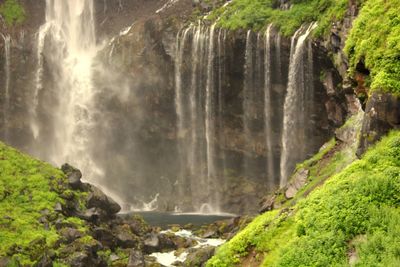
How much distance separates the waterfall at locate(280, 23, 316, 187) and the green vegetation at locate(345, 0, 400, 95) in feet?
68.7

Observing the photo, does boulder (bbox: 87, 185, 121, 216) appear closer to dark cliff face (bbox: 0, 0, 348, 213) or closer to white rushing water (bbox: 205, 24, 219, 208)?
dark cliff face (bbox: 0, 0, 348, 213)

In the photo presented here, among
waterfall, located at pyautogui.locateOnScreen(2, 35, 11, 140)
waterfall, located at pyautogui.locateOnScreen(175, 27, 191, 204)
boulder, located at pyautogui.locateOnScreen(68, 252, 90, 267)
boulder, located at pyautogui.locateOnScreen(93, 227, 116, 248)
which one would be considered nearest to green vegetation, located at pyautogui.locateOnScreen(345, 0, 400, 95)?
boulder, located at pyautogui.locateOnScreen(68, 252, 90, 267)

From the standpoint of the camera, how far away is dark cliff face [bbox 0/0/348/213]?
43.7 meters

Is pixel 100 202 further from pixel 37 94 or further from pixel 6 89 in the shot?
pixel 6 89

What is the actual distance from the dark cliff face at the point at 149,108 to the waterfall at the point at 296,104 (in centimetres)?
154

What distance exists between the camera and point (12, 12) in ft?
174

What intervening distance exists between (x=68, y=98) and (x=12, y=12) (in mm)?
10434

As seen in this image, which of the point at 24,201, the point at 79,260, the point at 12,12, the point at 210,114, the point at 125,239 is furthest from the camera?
the point at 12,12

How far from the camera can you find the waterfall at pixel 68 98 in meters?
50.1

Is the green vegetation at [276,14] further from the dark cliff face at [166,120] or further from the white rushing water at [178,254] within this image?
the white rushing water at [178,254]

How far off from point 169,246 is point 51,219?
6071 millimetres

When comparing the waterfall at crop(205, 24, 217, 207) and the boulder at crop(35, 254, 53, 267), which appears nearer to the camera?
the boulder at crop(35, 254, 53, 267)

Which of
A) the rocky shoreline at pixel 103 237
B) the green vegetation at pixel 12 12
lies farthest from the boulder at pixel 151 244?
the green vegetation at pixel 12 12

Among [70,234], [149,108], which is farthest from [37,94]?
[70,234]
